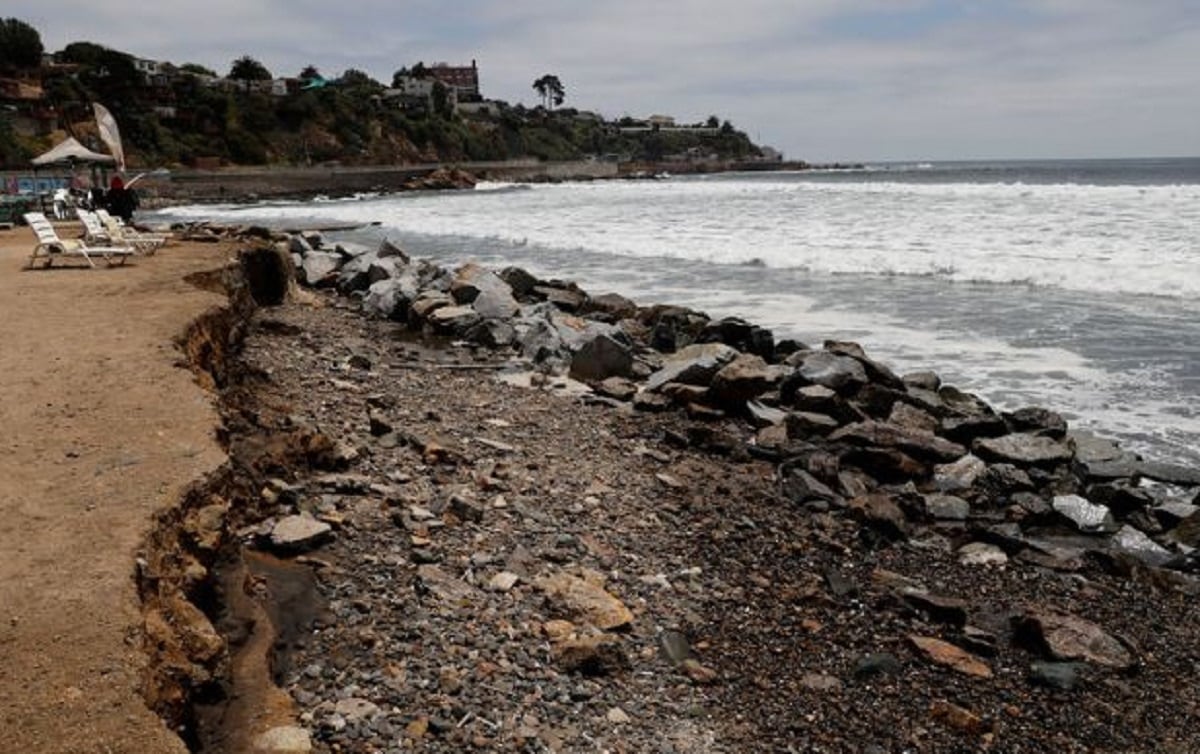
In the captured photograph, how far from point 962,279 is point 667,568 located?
1360 centimetres

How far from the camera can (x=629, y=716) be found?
3.80 m

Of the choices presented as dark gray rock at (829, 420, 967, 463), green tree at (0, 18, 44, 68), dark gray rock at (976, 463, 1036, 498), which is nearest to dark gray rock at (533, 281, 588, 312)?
dark gray rock at (829, 420, 967, 463)

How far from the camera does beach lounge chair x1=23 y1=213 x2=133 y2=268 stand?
36.1 feet

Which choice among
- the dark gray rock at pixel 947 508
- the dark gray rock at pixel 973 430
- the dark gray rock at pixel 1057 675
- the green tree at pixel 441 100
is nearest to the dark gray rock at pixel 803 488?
the dark gray rock at pixel 947 508

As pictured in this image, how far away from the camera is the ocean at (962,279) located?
379 inches

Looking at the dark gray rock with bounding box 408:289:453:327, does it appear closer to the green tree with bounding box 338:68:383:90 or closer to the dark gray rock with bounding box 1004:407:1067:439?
the dark gray rock with bounding box 1004:407:1067:439

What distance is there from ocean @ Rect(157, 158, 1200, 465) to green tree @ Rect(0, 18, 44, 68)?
205ft

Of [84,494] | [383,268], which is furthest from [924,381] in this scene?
[383,268]

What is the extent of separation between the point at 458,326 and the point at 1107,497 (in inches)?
297

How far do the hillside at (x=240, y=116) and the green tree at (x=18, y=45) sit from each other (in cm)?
12

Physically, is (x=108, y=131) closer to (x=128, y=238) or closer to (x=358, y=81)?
(x=128, y=238)

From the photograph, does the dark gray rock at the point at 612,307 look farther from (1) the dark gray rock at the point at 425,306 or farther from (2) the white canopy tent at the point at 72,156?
(2) the white canopy tent at the point at 72,156

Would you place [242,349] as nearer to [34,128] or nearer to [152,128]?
[34,128]

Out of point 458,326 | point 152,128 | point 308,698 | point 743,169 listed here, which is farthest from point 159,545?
Result: point 743,169
